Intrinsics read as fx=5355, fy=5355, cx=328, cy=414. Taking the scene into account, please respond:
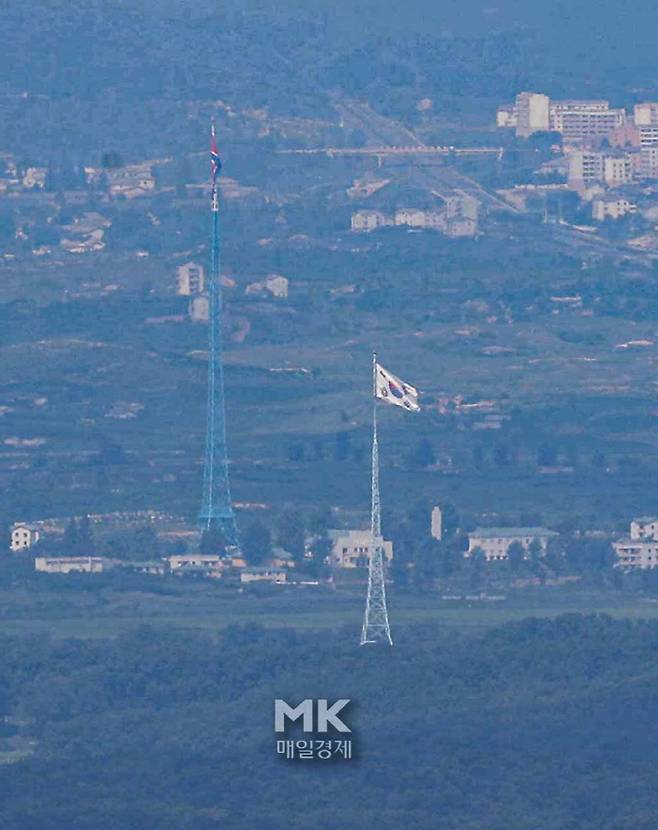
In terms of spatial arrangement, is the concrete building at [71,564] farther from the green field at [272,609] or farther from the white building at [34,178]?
the white building at [34,178]

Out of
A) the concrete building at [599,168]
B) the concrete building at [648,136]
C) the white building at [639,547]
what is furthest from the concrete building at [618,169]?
the white building at [639,547]

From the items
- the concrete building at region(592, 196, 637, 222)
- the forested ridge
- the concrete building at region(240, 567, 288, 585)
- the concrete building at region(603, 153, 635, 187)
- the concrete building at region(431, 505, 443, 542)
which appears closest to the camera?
the forested ridge

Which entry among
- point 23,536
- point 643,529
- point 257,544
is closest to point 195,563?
point 257,544

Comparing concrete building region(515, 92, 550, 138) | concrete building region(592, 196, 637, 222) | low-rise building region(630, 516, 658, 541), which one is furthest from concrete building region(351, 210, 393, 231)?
low-rise building region(630, 516, 658, 541)

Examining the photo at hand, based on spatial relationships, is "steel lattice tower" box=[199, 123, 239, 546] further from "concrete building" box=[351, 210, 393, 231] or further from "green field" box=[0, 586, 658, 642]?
"concrete building" box=[351, 210, 393, 231]

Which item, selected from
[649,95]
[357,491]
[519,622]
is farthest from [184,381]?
[649,95]

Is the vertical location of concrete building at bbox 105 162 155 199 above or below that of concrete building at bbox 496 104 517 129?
below

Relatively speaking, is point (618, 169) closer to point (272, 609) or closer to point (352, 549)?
point (352, 549)
